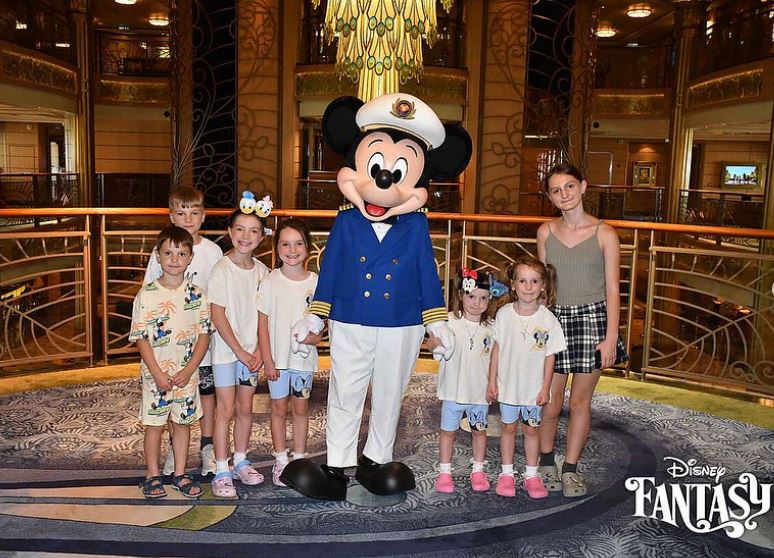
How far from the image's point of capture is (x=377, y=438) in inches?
112

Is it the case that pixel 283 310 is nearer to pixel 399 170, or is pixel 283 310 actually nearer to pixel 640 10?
pixel 399 170

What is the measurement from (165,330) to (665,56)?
15.7m

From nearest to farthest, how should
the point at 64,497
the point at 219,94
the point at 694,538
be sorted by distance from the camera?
the point at 694,538
the point at 64,497
the point at 219,94

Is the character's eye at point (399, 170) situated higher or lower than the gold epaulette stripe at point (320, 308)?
higher

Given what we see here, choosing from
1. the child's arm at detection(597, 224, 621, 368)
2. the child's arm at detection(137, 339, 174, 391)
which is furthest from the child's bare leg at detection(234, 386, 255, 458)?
the child's arm at detection(597, 224, 621, 368)

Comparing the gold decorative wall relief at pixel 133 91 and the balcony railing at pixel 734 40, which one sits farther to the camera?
the gold decorative wall relief at pixel 133 91

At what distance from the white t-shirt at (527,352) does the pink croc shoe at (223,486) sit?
3.56ft

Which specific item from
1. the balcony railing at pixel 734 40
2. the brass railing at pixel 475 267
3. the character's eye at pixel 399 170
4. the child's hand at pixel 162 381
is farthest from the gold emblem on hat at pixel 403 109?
the balcony railing at pixel 734 40

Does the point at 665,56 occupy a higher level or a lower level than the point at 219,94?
higher

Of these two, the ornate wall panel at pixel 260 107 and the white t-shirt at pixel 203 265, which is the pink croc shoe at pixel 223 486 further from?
the ornate wall panel at pixel 260 107

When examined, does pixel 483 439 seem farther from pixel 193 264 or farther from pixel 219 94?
pixel 219 94

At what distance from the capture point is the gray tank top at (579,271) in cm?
293

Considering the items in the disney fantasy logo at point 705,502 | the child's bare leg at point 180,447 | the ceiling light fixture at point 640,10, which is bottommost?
the disney fantasy logo at point 705,502

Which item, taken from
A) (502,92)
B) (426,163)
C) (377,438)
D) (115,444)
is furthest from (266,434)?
(502,92)
